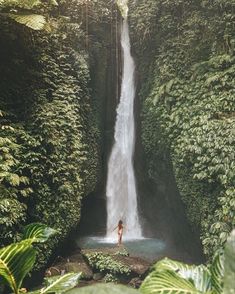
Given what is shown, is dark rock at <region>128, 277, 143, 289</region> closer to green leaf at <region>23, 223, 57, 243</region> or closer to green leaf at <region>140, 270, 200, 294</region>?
green leaf at <region>23, 223, 57, 243</region>

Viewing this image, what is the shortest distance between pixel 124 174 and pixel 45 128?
4874mm

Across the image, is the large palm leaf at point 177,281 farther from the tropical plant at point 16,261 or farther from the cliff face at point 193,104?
the cliff face at point 193,104

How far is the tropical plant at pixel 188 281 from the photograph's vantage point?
4.07 feet

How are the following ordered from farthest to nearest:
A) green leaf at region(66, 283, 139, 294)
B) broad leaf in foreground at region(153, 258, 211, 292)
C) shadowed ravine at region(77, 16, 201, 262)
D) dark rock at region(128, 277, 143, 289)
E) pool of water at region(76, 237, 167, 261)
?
1. shadowed ravine at region(77, 16, 201, 262)
2. pool of water at region(76, 237, 167, 261)
3. dark rock at region(128, 277, 143, 289)
4. broad leaf in foreground at region(153, 258, 211, 292)
5. green leaf at region(66, 283, 139, 294)

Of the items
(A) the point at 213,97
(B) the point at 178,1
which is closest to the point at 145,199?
(A) the point at 213,97

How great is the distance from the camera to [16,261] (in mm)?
1481

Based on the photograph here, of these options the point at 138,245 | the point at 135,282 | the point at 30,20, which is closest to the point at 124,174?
the point at 138,245

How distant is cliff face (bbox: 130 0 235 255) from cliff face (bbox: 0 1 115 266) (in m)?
2.16

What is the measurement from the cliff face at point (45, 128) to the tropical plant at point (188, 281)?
470 cm

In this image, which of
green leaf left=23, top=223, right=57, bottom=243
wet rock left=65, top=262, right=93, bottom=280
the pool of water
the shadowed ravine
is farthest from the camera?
the shadowed ravine

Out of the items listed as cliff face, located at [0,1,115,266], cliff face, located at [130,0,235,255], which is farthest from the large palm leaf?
cliff face, located at [130,0,235,255]

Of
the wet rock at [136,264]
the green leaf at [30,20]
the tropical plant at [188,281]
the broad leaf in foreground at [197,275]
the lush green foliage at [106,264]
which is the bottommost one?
the wet rock at [136,264]

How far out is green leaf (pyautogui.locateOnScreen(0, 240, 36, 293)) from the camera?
147 cm

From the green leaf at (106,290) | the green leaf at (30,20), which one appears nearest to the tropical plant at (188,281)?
the green leaf at (106,290)
